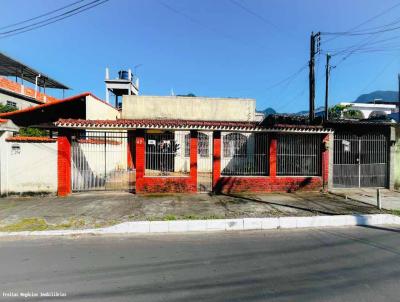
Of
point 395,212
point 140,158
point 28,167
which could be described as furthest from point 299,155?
point 28,167

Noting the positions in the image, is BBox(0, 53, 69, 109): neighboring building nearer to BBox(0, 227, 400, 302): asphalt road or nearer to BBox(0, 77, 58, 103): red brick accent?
BBox(0, 77, 58, 103): red brick accent

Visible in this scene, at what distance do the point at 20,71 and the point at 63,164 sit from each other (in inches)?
884

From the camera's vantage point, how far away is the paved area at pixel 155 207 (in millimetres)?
7567

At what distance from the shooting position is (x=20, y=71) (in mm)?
27312

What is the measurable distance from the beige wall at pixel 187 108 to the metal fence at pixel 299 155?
954cm

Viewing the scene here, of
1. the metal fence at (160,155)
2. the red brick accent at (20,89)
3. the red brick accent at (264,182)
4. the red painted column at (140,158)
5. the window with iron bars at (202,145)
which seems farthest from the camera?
the red brick accent at (20,89)

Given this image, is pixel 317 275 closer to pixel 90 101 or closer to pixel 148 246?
pixel 148 246

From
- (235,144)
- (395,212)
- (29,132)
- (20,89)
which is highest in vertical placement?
(20,89)

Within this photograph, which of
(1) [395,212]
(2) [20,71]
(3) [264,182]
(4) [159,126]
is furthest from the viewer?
(2) [20,71]

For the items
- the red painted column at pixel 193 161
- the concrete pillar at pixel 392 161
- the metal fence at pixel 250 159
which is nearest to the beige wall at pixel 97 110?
the red painted column at pixel 193 161

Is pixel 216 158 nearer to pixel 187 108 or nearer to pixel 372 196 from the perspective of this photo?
pixel 372 196

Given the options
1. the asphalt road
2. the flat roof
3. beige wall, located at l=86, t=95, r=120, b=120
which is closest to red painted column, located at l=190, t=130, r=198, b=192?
the asphalt road

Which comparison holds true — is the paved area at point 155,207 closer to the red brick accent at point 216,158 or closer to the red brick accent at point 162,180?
the red brick accent at point 162,180

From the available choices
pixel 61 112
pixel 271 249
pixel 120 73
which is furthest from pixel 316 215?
pixel 120 73
